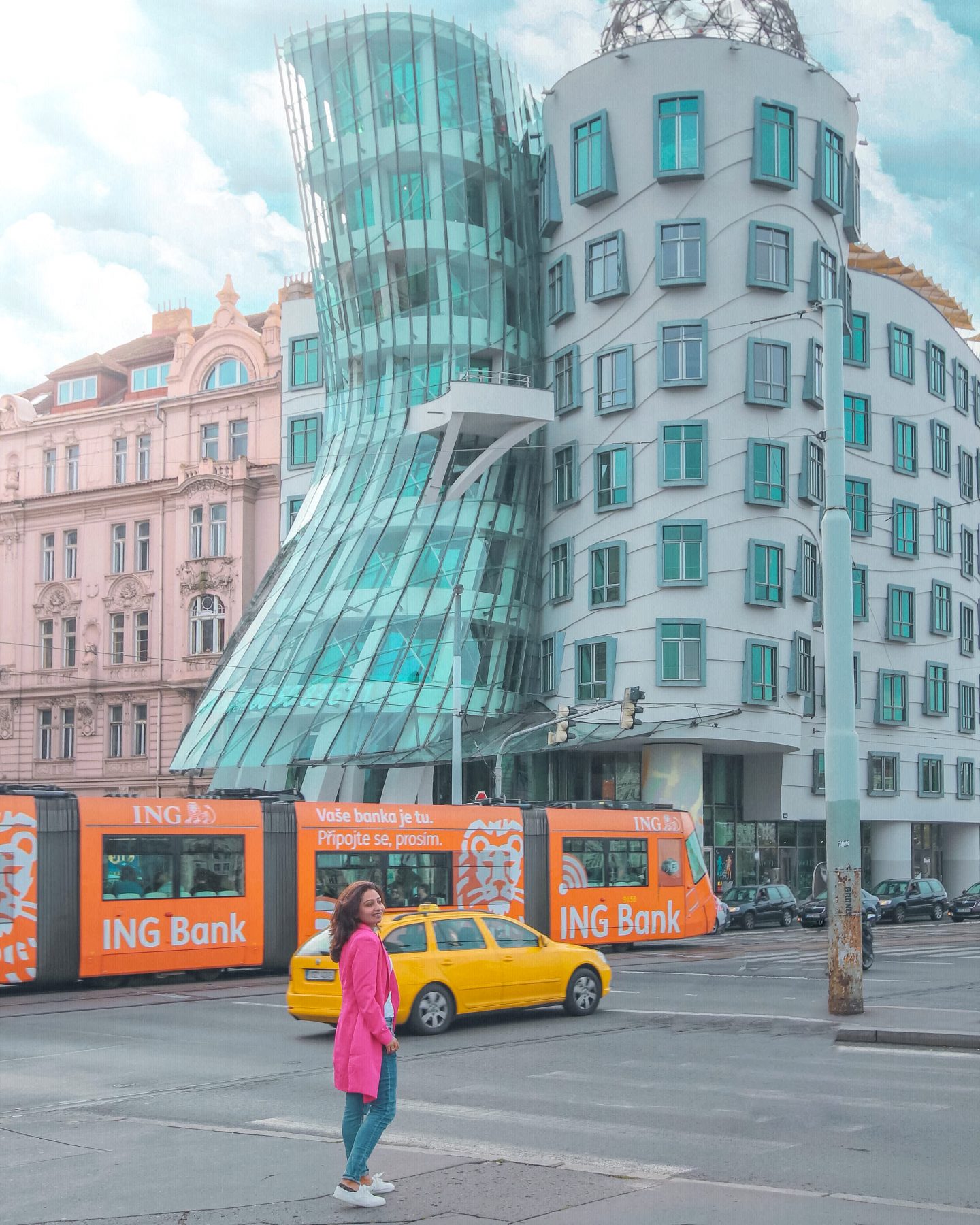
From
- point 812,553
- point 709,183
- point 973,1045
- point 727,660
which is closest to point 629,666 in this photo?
point 727,660

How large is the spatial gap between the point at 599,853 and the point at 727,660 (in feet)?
55.2

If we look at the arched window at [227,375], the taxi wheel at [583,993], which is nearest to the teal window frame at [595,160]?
the arched window at [227,375]

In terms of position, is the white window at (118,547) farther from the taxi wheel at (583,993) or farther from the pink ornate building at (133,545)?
the taxi wheel at (583,993)

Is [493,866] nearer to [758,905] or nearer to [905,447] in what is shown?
[758,905]

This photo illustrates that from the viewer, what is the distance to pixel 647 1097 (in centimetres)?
1214

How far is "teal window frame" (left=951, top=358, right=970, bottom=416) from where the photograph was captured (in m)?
62.7

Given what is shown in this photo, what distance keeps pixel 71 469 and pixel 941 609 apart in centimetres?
3792

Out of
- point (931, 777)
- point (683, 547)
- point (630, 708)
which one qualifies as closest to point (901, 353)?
point (931, 777)

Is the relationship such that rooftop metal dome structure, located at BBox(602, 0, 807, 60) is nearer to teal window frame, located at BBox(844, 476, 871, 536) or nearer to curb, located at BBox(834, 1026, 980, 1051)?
teal window frame, located at BBox(844, 476, 871, 536)

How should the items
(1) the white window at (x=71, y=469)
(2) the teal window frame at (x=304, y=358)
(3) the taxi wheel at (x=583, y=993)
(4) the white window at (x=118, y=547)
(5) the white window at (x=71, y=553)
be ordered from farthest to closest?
(1) the white window at (x=71, y=469)
(5) the white window at (x=71, y=553)
(4) the white window at (x=118, y=547)
(2) the teal window frame at (x=304, y=358)
(3) the taxi wheel at (x=583, y=993)

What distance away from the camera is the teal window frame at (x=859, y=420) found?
2237 inches

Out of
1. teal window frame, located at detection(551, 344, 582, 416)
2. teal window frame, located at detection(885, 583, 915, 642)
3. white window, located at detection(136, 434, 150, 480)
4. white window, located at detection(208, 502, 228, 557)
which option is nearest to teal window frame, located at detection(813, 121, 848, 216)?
teal window frame, located at detection(551, 344, 582, 416)

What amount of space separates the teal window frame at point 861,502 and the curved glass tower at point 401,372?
40.8ft

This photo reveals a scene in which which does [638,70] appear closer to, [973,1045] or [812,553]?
[812,553]
